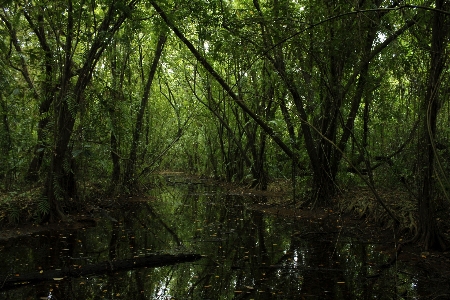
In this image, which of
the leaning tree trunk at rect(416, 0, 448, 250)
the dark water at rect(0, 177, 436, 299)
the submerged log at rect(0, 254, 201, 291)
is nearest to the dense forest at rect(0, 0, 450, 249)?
the leaning tree trunk at rect(416, 0, 448, 250)

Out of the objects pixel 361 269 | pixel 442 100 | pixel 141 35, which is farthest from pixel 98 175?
pixel 442 100

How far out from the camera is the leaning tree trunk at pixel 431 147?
573 cm

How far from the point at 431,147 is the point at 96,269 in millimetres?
5497

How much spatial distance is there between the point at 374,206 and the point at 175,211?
5819mm

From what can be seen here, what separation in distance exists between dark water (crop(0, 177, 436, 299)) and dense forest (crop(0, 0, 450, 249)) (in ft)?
Result: 4.38

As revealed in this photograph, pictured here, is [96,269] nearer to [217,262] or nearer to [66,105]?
[217,262]

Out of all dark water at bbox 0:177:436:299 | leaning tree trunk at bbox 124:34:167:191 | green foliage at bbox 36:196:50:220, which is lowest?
dark water at bbox 0:177:436:299

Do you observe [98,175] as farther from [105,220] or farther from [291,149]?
[291,149]

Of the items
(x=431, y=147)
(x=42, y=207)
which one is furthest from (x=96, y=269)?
(x=431, y=147)

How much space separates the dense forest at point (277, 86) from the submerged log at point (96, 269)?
3.24 m

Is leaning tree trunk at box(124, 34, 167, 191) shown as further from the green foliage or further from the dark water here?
the green foliage

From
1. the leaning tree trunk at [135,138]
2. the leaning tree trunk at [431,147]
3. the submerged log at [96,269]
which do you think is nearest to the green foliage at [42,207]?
the submerged log at [96,269]

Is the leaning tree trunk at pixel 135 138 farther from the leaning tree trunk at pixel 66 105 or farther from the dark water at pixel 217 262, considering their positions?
the leaning tree trunk at pixel 66 105

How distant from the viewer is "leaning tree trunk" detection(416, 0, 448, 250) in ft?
18.8
